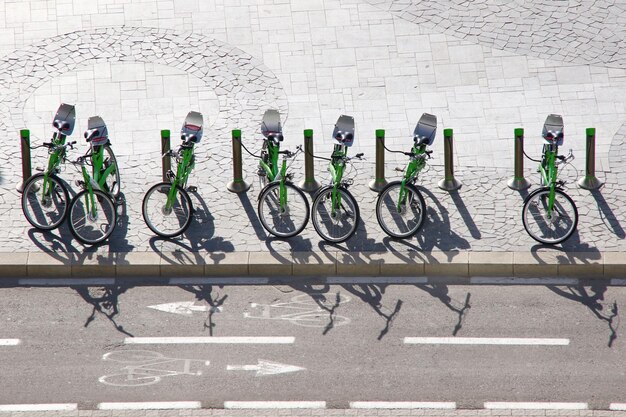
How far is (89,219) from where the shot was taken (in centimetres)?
1323

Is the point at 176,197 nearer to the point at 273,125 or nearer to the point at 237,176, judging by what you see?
the point at 237,176

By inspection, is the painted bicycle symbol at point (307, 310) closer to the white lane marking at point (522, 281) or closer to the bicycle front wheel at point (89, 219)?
the white lane marking at point (522, 281)

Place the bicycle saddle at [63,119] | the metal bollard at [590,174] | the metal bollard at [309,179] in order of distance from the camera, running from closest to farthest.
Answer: the bicycle saddle at [63,119]
the metal bollard at [590,174]
the metal bollard at [309,179]

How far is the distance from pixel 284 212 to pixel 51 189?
277 cm

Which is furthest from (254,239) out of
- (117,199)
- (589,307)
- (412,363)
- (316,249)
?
(589,307)

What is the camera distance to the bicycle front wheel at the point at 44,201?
43.7 ft

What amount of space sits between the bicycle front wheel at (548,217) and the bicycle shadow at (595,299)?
725 mm

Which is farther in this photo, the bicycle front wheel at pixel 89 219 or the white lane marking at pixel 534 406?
the bicycle front wheel at pixel 89 219

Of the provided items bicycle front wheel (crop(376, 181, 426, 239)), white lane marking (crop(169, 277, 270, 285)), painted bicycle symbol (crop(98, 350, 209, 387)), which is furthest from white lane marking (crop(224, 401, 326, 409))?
bicycle front wheel (crop(376, 181, 426, 239))

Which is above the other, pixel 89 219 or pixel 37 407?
pixel 89 219

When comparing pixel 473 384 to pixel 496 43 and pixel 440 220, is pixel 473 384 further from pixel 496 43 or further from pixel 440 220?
pixel 496 43

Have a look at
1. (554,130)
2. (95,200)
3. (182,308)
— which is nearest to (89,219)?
(95,200)

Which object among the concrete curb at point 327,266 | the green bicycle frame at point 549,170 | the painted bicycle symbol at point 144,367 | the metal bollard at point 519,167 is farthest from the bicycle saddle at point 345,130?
the painted bicycle symbol at point 144,367

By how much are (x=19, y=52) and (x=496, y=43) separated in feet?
23.7
